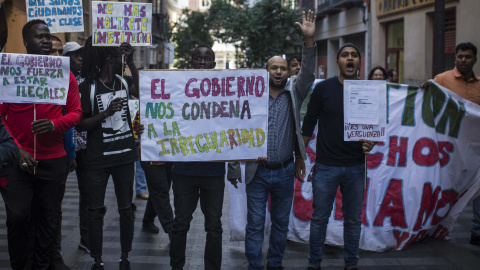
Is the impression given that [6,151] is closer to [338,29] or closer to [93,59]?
[93,59]

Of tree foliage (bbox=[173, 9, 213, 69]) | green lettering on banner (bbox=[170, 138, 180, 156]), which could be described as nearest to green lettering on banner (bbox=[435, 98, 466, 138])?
green lettering on banner (bbox=[170, 138, 180, 156])

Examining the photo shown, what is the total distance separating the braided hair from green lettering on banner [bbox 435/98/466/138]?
3361 millimetres

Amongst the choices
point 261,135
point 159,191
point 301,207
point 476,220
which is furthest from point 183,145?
point 476,220

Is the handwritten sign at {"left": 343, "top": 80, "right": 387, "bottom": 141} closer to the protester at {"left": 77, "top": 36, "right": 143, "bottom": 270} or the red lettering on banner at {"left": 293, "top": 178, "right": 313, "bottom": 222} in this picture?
the red lettering on banner at {"left": 293, "top": 178, "right": 313, "bottom": 222}

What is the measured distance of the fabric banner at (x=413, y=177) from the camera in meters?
5.64

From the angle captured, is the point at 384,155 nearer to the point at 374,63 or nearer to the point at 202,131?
the point at 202,131

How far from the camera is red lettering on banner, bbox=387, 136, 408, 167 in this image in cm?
575

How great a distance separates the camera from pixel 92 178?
15.0ft

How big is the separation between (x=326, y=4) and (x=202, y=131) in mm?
19686

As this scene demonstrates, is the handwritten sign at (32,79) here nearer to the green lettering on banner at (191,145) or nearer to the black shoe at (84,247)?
the green lettering on banner at (191,145)

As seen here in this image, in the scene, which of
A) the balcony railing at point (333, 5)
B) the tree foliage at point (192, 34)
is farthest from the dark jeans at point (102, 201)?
the tree foliage at point (192, 34)

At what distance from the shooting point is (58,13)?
6066 millimetres

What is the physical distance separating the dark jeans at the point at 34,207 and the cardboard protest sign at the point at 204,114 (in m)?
0.74

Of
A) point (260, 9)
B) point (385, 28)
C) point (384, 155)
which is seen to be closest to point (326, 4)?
point (260, 9)
